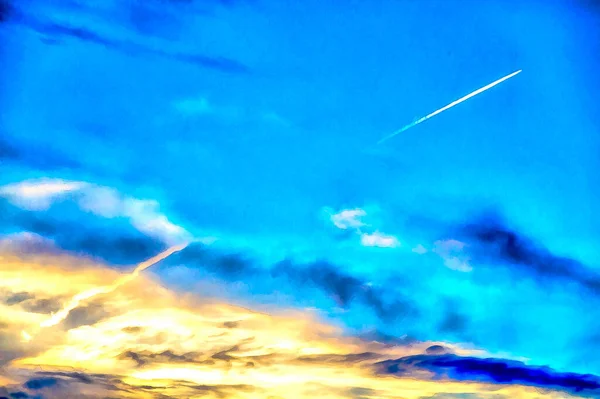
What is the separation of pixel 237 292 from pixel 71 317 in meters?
1.04

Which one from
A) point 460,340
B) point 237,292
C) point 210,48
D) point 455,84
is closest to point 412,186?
point 455,84

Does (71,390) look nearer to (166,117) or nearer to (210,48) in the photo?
(166,117)

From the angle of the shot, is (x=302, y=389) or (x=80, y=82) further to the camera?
(x=302, y=389)

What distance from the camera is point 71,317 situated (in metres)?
3.43

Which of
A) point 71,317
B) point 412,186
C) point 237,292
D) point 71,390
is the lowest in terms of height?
point 71,390

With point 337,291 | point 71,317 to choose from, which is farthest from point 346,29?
point 71,317

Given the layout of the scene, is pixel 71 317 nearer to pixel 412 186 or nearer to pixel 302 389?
pixel 302 389

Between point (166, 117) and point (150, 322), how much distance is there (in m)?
1.26

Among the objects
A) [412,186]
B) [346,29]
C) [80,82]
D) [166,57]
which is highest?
[346,29]

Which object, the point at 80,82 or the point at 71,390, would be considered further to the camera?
the point at 71,390

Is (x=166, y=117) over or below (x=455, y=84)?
below

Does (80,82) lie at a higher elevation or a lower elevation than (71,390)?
higher

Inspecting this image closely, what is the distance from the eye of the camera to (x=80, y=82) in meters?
3.32

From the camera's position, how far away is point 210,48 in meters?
3.40
